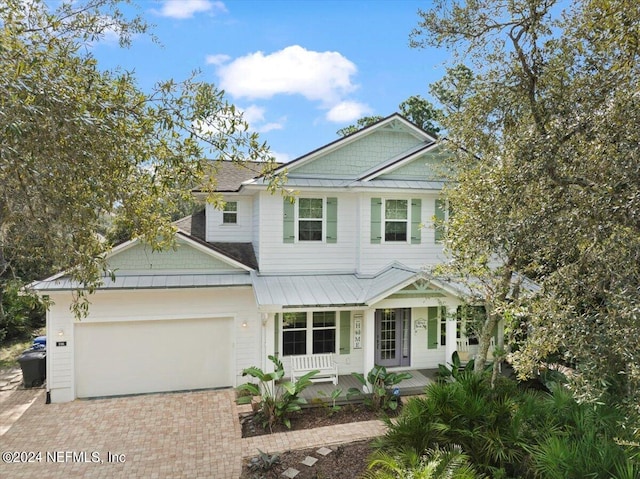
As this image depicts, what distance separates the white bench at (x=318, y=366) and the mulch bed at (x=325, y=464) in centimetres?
364

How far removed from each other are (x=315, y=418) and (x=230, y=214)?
26.4 ft

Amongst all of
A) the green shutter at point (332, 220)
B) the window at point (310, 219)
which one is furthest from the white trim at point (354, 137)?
the green shutter at point (332, 220)

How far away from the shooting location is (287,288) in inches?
492

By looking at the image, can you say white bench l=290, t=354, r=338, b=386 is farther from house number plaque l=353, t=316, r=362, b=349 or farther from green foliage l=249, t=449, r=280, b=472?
green foliage l=249, t=449, r=280, b=472

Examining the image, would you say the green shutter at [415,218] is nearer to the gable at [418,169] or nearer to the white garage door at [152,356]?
the gable at [418,169]

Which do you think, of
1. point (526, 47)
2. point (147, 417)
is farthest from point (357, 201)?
point (147, 417)

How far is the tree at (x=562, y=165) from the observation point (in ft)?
14.7

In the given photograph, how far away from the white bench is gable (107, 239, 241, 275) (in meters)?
3.59

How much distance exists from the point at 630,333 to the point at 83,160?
6.39m

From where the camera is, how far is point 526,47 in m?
6.86

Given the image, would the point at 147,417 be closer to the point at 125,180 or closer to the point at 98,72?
the point at 125,180

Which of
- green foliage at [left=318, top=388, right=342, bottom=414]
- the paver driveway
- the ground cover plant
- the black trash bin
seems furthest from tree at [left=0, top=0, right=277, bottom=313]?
the black trash bin

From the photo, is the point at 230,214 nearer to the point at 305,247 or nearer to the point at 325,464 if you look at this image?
the point at 305,247

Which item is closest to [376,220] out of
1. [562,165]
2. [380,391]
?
[380,391]
